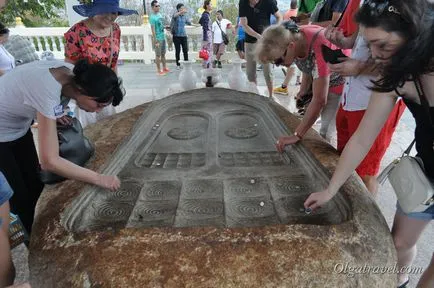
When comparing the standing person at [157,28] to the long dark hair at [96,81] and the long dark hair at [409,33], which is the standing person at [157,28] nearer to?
the long dark hair at [96,81]

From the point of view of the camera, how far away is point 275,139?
2375 millimetres

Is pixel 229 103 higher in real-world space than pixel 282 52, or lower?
lower

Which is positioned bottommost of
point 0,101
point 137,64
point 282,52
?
point 137,64

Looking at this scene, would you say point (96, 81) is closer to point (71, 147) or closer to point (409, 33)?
point (71, 147)

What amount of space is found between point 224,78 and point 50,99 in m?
5.62

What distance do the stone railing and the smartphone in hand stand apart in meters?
6.71

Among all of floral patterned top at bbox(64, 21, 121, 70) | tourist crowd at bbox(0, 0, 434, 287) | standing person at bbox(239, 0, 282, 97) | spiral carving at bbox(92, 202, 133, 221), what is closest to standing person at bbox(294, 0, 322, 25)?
standing person at bbox(239, 0, 282, 97)

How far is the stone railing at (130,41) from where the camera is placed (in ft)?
25.3

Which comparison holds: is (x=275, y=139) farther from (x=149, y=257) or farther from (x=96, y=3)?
(x=96, y=3)

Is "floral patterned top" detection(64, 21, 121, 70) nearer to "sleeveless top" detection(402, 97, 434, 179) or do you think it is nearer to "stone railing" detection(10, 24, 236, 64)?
"sleeveless top" detection(402, 97, 434, 179)

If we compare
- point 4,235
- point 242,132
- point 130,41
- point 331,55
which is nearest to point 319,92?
point 331,55

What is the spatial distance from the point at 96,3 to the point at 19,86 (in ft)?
3.66

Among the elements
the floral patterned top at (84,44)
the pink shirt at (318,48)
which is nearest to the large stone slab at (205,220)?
the pink shirt at (318,48)

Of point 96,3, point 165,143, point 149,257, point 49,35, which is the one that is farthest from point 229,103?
point 49,35
